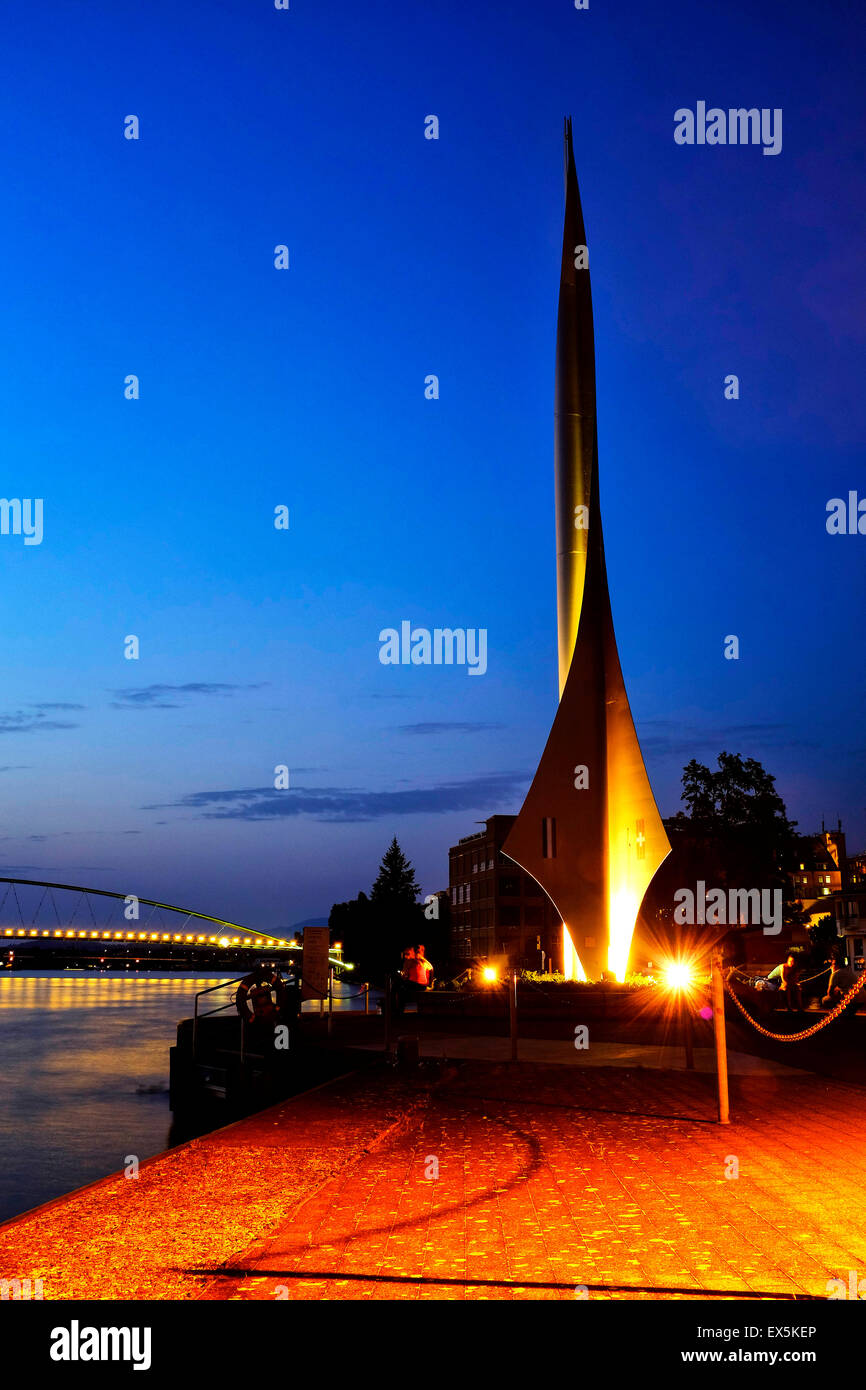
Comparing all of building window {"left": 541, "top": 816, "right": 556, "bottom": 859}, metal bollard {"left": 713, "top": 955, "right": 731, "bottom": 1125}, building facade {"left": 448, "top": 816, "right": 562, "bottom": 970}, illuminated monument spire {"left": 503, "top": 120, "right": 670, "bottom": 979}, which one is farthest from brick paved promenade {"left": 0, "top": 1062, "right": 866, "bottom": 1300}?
building facade {"left": 448, "top": 816, "right": 562, "bottom": 970}

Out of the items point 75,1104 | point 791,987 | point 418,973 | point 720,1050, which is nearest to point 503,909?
point 75,1104

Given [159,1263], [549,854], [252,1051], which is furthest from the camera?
[549,854]

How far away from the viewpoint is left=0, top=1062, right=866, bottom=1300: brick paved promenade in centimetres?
570

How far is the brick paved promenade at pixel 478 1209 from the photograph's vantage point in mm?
5695

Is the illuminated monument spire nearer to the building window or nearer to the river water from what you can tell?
the building window

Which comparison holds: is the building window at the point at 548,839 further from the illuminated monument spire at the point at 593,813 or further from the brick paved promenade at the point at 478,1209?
the brick paved promenade at the point at 478,1209

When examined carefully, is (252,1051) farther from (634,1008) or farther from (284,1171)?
(284,1171)

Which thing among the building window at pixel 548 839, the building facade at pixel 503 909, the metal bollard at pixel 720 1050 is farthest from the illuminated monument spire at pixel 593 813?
the building facade at pixel 503 909

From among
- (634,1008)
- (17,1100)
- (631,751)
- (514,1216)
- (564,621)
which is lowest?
(17,1100)

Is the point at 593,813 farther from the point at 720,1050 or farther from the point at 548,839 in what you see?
the point at 720,1050
